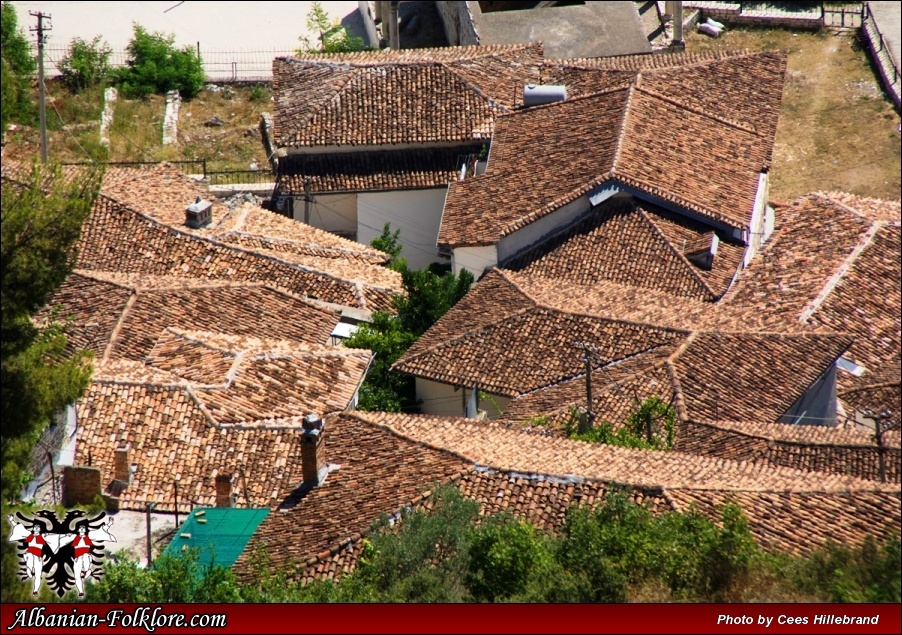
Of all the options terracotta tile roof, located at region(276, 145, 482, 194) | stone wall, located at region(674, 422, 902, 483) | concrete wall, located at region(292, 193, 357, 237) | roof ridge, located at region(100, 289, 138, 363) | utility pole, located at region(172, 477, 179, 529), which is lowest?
utility pole, located at region(172, 477, 179, 529)

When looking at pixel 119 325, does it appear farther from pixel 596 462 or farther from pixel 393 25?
pixel 393 25

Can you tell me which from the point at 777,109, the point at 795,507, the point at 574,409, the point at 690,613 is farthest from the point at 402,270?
the point at 690,613

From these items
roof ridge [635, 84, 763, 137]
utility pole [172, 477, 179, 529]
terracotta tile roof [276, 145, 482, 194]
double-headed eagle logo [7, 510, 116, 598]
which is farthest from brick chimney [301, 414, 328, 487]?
roof ridge [635, 84, 763, 137]

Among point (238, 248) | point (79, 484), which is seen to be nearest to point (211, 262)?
point (238, 248)

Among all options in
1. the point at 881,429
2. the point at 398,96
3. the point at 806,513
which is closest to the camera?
the point at 806,513

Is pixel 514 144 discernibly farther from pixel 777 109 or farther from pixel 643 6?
pixel 643 6

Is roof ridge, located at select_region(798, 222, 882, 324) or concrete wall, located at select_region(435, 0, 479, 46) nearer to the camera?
roof ridge, located at select_region(798, 222, 882, 324)

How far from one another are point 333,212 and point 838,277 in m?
14.7

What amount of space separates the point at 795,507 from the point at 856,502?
0.98 meters

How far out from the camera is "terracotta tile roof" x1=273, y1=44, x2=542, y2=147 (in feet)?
Answer: 144

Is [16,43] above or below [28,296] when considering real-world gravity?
above

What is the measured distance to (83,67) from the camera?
52.4 meters

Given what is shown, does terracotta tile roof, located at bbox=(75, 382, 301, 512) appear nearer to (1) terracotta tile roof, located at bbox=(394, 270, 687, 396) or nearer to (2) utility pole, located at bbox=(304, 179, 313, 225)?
(1) terracotta tile roof, located at bbox=(394, 270, 687, 396)

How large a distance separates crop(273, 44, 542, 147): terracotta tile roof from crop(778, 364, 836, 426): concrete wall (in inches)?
563
